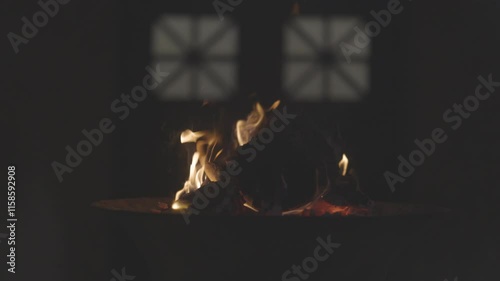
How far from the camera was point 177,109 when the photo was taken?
269 centimetres

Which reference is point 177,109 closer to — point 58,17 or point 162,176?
point 162,176

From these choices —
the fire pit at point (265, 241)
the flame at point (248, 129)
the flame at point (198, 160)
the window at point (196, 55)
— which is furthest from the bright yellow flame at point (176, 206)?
the window at point (196, 55)

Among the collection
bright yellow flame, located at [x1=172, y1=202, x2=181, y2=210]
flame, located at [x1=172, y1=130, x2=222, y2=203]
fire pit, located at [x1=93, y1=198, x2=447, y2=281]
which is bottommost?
fire pit, located at [x1=93, y1=198, x2=447, y2=281]

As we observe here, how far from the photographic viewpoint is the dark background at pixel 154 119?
2.52 meters

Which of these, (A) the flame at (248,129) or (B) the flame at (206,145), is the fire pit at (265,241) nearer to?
(B) the flame at (206,145)

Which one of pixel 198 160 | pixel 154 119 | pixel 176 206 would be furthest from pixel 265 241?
pixel 154 119

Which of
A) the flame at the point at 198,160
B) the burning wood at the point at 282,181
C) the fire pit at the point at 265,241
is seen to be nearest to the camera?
the fire pit at the point at 265,241

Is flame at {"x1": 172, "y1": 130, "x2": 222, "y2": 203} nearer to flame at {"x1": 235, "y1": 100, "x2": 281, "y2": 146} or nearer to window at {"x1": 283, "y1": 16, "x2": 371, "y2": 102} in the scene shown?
flame at {"x1": 235, "y1": 100, "x2": 281, "y2": 146}

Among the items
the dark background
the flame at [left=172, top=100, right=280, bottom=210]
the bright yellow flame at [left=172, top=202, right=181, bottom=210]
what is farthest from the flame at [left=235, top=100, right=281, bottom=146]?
the dark background

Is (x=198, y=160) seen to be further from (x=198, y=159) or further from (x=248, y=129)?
(x=248, y=129)

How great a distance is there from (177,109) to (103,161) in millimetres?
337

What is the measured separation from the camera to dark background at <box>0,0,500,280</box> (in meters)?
2.52

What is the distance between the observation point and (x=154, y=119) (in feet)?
8.73

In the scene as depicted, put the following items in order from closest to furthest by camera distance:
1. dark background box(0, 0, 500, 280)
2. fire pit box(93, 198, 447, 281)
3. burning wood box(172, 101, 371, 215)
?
fire pit box(93, 198, 447, 281) < burning wood box(172, 101, 371, 215) < dark background box(0, 0, 500, 280)
